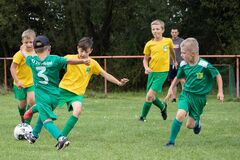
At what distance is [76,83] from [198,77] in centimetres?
202

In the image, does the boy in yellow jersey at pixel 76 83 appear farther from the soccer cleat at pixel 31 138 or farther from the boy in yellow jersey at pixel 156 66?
the boy in yellow jersey at pixel 156 66

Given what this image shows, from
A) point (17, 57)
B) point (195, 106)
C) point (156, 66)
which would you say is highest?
point (17, 57)

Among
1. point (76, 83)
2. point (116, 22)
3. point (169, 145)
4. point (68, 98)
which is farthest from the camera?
point (116, 22)

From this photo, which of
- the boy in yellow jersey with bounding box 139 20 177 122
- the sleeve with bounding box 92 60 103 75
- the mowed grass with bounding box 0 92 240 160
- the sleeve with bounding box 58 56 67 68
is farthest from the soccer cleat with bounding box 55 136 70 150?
the boy in yellow jersey with bounding box 139 20 177 122

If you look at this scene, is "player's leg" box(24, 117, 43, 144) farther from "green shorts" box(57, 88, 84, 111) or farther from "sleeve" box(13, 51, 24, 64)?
"sleeve" box(13, 51, 24, 64)

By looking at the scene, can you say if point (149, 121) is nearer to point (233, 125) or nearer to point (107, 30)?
point (233, 125)

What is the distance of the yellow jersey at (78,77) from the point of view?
29.2ft

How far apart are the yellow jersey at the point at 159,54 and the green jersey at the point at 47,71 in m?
4.02

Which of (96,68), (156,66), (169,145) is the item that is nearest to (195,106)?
(169,145)

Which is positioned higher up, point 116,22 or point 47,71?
point 116,22

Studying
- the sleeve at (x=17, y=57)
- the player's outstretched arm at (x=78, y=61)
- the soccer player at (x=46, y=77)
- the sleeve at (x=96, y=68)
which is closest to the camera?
the player's outstretched arm at (x=78, y=61)

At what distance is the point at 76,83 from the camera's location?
29.4 feet

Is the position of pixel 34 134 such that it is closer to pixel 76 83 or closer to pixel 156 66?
pixel 76 83

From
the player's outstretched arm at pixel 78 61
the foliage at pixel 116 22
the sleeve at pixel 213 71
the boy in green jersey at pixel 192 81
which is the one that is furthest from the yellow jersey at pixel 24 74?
the foliage at pixel 116 22
